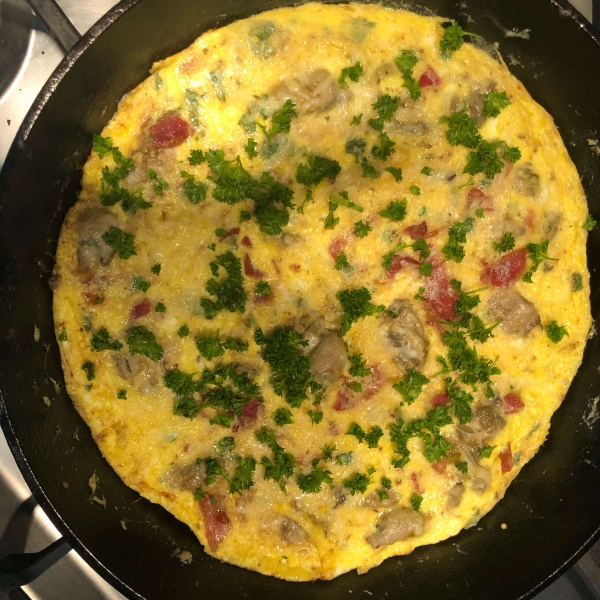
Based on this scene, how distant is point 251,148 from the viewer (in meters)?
3.75

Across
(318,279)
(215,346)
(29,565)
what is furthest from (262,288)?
(29,565)

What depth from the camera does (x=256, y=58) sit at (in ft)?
12.3

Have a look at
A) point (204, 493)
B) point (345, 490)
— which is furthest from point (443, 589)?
point (204, 493)

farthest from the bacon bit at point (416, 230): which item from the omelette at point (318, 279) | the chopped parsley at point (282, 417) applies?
the chopped parsley at point (282, 417)

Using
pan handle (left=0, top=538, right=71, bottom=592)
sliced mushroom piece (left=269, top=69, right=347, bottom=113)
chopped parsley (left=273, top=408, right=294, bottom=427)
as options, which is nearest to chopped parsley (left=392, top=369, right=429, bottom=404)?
chopped parsley (left=273, top=408, right=294, bottom=427)

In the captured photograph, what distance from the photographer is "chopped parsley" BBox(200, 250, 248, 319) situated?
3764 mm

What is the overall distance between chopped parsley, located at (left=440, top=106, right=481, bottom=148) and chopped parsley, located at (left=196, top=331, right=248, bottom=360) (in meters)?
2.01

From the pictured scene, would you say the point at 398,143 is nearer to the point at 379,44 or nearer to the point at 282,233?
the point at 379,44

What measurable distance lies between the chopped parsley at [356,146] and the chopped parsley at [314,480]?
2221 mm

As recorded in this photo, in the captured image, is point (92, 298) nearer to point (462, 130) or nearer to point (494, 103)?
point (462, 130)

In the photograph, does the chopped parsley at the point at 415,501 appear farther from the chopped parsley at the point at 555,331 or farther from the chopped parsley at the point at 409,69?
the chopped parsley at the point at 409,69

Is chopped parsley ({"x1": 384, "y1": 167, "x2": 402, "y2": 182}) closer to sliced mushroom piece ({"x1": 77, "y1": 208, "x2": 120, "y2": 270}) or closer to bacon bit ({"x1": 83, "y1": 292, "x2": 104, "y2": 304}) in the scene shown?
sliced mushroom piece ({"x1": 77, "y1": 208, "x2": 120, "y2": 270})

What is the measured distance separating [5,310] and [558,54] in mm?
4025

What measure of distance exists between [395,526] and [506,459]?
102cm
